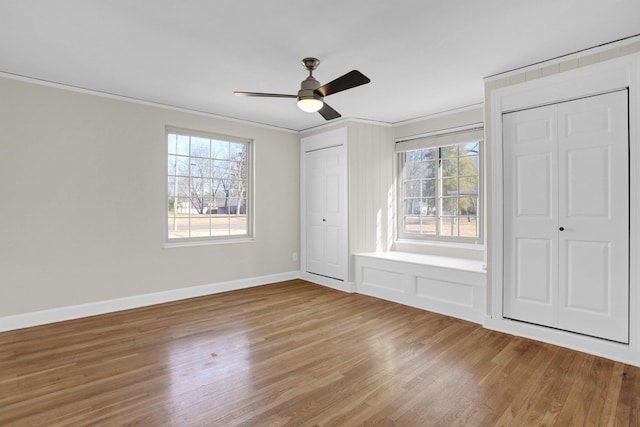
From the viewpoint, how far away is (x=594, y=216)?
281 cm

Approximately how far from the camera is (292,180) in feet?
18.5

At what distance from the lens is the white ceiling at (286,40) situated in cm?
221

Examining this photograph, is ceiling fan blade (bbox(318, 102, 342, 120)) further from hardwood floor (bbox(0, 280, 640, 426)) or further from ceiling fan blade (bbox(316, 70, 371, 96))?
hardwood floor (bbox(0, 280, 640, 426))

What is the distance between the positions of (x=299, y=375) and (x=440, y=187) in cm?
334

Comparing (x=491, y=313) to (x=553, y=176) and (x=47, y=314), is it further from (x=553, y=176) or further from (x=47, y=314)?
(x=47, y=314)

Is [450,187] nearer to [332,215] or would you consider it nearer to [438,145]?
[438,145]

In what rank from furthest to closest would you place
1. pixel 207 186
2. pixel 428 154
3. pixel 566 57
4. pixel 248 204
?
pixel 248 204, pixel 428 154, pixel 207 186, pixel 566 57

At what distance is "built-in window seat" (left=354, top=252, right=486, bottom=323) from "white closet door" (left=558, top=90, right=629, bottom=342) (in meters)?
0.82

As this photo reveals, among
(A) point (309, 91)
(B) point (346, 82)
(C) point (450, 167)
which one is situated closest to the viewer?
(B) point (346, 82)

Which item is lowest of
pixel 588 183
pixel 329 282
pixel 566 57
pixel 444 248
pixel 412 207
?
pixel 329 282

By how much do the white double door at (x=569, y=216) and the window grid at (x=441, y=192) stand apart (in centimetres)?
119

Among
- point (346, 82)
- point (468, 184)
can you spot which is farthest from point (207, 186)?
point (468, 184)

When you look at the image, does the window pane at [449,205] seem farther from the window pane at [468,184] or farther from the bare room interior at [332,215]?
the window pane at [468,184]

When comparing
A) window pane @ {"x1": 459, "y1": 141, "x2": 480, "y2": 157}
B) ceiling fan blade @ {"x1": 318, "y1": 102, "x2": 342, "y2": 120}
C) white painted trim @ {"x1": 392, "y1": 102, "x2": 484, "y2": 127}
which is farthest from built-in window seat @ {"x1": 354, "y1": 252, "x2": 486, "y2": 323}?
ceiling fan blade @ {"x1": 318, "y1": 102, "x2": 342, "y2": 120}
